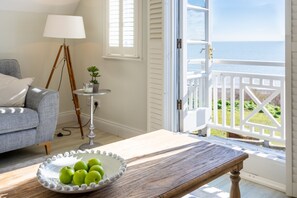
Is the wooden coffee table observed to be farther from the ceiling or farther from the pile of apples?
the ceiling

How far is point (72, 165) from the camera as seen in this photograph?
1.41 m

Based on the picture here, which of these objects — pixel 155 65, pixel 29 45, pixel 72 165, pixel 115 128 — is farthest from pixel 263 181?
pixel 29 45

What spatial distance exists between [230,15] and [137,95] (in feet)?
6.80

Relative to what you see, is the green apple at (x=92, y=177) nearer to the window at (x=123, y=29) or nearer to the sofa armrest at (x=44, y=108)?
the sofa armrest at (x=44, y=108)

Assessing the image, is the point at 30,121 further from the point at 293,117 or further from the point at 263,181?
the point at 293,117

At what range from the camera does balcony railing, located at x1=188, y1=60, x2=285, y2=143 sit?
3266 millimetres

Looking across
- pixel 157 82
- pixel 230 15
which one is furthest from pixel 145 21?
pixel 230 15

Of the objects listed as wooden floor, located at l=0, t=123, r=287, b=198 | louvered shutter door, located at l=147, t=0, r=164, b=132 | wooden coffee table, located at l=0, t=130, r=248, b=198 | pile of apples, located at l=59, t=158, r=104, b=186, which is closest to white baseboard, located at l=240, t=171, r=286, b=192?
wooden floor, located at l=0, t=123, r=287, b=198

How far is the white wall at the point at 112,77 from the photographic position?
3.49 m

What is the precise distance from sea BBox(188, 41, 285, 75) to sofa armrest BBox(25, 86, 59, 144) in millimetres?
1537

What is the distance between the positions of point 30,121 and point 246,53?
2.94m

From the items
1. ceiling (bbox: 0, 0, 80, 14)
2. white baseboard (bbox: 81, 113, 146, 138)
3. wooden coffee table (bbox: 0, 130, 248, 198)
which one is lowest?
white baseboard (bbox: 81, 113, 146, 138)

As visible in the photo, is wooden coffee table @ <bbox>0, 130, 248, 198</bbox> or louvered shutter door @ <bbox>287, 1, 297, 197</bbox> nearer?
wooden coffee table @ <bbox>0, 130, 248, 198</bbox>

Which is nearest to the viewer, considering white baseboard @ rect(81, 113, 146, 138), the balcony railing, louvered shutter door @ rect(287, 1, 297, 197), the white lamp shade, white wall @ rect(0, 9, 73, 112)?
louvered shutter door @ rect(287, 1, 297, 197)
